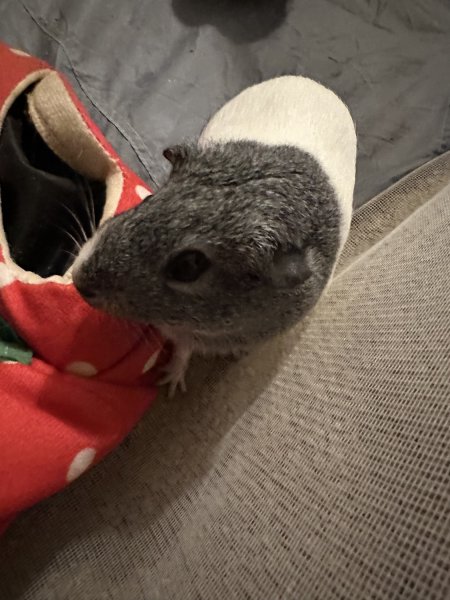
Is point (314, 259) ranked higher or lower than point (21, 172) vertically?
lower

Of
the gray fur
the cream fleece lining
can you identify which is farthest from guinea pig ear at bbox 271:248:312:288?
the cream fleece lining

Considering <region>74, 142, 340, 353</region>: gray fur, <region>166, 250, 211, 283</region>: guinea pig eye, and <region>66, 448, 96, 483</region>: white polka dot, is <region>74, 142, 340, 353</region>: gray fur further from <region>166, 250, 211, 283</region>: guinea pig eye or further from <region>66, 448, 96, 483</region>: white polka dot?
<region>66, 448, 96, 483</region>: white polka dot

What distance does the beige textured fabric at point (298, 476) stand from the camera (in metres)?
0.72

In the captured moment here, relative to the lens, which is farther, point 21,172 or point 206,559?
point 21,172

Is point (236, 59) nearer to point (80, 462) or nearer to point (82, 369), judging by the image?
point (82, 369)

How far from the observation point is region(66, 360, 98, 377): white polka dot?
112cm

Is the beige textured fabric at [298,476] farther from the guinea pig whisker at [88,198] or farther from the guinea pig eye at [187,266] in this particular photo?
the guinea pig whisker at [88,198]

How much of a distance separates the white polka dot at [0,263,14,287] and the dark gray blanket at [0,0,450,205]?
2.48 feet

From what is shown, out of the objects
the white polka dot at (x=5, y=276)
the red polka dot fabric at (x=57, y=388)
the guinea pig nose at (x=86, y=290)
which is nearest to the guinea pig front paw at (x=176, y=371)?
the red polka dot fabric at (x=57, y=388)

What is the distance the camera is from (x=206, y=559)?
920mm

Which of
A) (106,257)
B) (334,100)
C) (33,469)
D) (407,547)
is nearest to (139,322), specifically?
(106,257)

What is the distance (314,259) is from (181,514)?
2.06ft

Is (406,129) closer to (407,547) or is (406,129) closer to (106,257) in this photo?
(106,257)

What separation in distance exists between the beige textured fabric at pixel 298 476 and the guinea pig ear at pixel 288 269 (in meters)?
0.19
